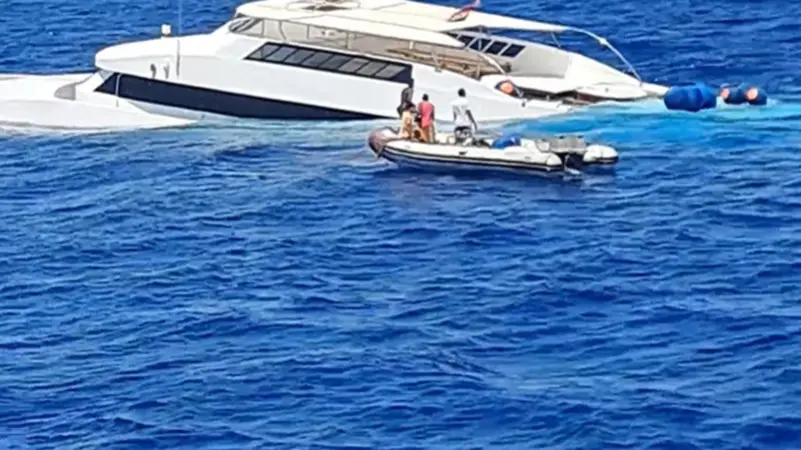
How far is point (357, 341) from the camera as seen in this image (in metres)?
46.2

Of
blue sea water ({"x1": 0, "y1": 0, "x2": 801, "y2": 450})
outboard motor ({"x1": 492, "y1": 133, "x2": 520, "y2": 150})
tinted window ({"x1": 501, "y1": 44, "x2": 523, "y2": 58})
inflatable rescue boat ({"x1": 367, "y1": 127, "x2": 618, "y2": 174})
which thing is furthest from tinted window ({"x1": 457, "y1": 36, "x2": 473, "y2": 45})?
outboard motor ({"x1": 492, "y1": 133, "x2": 520, "y2": 150})

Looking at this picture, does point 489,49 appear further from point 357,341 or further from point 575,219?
point 357,341

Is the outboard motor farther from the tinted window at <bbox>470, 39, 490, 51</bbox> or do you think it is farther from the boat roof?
the tinted window at <bbox>470, 39, 490, 51</bbox>

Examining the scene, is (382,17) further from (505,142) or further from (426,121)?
(505,142)

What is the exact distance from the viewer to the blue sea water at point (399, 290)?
41.5 m

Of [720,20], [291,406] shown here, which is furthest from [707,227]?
[720,20]

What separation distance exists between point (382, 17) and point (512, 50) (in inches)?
154

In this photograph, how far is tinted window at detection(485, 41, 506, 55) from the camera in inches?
2608

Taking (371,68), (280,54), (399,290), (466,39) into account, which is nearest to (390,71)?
(371,68)

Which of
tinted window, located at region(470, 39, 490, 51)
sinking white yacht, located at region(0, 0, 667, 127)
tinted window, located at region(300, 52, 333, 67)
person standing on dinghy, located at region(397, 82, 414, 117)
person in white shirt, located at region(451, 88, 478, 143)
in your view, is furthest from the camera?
tinted window, located at region(470, 39, 490, 51)

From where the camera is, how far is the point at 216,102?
216 ft

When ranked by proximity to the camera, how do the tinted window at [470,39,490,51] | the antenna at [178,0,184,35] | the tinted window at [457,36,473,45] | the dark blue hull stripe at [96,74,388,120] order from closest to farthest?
1. the dark blue hull stripe at [96,74,388,120]
2. the tinted window at [457,36,473,45]
3. the tinted window at [470,39,490,51]
4. the antenna at [178,0,184,35]

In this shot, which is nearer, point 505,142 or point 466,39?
point 505,142

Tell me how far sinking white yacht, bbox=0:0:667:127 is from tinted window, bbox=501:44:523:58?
0.10ft
